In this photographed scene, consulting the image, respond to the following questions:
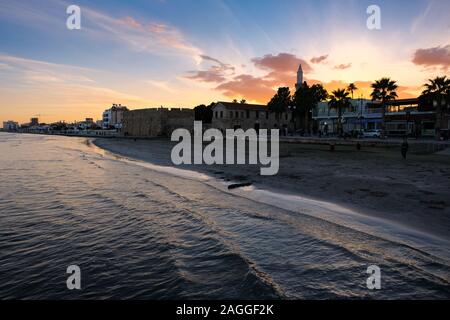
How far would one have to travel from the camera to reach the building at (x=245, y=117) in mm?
75000

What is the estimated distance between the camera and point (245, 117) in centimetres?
7769

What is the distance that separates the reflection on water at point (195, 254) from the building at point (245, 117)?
64351 mm

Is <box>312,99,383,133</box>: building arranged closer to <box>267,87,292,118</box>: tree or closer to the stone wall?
<box>267,87,292,118</box>: tree

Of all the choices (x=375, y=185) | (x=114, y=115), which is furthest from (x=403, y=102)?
(x=114, y=115)

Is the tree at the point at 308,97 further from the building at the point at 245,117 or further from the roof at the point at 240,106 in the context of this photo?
the roof at the point at 240,106

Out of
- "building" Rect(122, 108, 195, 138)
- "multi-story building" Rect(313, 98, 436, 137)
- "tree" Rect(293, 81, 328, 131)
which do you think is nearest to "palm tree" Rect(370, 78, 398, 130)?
"multi-story building" Rect(313, 98, 436, 137)

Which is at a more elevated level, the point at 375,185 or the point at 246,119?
the point at 246,119

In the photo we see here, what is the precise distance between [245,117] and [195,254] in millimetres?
72423

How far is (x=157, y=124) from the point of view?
80.7 m

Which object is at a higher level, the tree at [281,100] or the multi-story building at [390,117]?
the tree at [281,100]

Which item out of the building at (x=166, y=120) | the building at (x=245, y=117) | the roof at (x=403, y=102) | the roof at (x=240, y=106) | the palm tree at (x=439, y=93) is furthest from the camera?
the building at (x=166, y=120)

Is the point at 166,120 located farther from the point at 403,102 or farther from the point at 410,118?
the point at 410,118

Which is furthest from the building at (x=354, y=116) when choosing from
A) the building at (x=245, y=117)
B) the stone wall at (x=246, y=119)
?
the stone wall at (x=246, y=119)

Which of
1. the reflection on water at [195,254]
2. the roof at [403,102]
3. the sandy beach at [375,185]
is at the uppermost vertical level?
the roof at [403,102]
